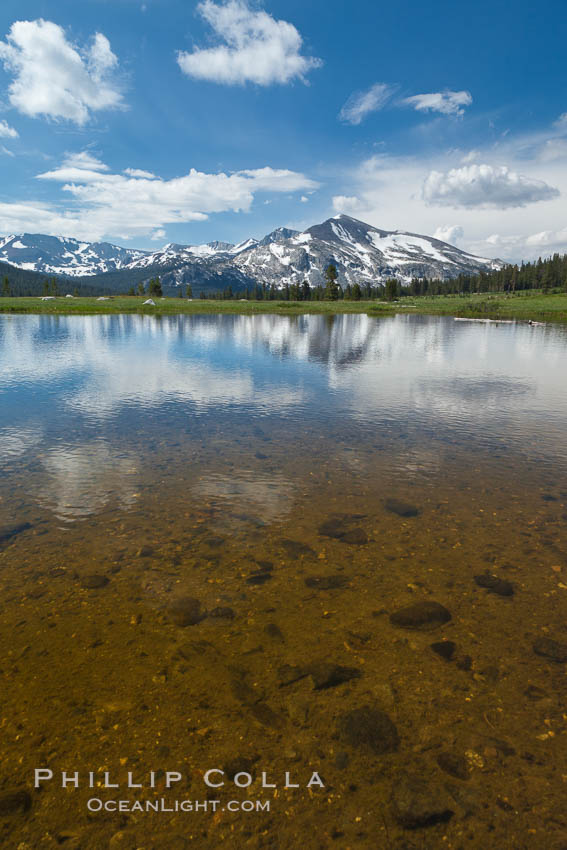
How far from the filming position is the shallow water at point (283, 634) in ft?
17.0

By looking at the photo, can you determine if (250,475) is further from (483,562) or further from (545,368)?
(545,368)

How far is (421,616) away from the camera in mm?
8328

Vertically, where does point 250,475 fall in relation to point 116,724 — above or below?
above

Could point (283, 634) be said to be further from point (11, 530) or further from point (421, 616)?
point (11, 530)

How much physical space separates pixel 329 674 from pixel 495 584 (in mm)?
4378

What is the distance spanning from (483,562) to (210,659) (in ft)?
21.3

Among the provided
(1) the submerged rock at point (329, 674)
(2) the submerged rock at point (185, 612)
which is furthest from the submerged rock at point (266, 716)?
(2) the submerged rock at point (185, 612)

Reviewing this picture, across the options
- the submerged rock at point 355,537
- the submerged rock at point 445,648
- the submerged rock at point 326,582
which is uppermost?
the submerged rock at point 355,537

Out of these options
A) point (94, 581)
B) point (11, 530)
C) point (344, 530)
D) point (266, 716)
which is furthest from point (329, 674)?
point (11, 530)

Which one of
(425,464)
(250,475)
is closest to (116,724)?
(250,475)

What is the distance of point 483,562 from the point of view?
9.95 metres

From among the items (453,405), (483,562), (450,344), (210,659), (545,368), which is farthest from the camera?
(450,344)

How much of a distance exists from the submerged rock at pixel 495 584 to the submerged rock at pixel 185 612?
5870 millimetres

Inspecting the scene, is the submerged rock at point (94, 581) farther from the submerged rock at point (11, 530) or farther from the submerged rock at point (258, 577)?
the submerged rock at point (258, 577)
